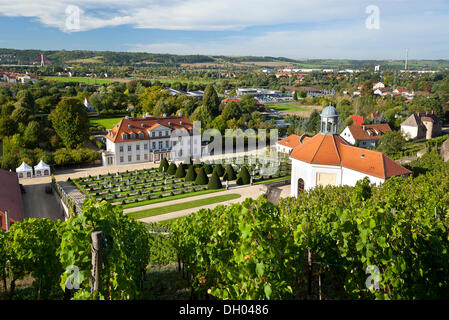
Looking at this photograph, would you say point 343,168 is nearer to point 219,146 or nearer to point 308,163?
point 308,163

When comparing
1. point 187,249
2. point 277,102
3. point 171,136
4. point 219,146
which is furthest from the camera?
point 277,102

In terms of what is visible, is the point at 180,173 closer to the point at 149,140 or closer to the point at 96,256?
the point at 149,140

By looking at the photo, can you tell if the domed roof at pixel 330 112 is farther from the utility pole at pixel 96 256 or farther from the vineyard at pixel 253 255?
the utility pole at pixel 96 256

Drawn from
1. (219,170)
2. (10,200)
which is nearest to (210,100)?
(219,170)

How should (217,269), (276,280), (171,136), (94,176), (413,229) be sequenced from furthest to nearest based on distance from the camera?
(171,136), (94,176), (413,229), (217,269), (276,280)

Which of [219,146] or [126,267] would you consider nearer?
[126,267]

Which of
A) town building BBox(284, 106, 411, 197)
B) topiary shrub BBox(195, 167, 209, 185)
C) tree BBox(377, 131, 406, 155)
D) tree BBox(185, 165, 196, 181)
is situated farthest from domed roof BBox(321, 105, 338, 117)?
tree BBox(377, 131, 406, 155)
